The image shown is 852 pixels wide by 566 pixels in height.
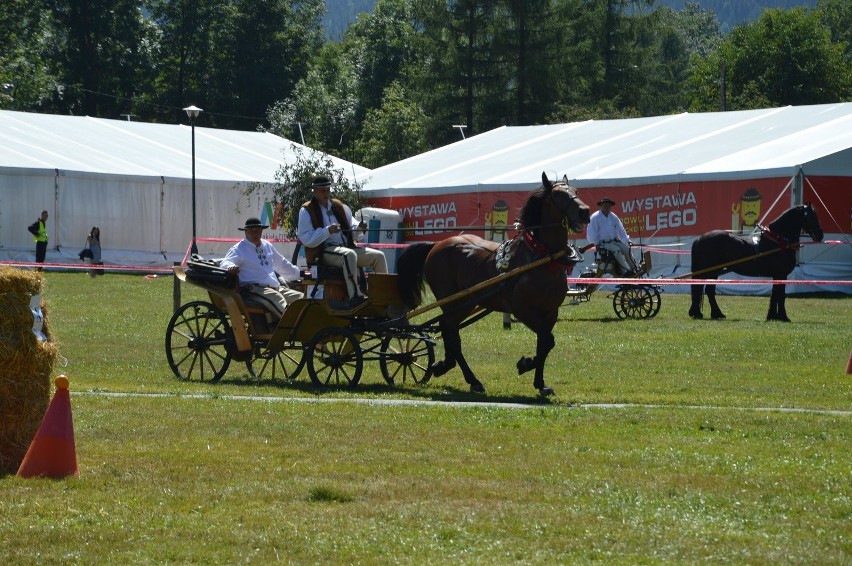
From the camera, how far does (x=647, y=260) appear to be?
26.9m

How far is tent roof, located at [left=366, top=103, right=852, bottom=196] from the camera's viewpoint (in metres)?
34.7

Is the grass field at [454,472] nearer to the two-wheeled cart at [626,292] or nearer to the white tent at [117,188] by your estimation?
the two-wheeled cart at [626,292]

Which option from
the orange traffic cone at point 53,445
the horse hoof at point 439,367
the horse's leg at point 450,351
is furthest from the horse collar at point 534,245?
the orange traffic cone at point 53,445

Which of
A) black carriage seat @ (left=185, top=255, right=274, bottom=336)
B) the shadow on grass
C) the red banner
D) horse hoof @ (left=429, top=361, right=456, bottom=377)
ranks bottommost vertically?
the shadow on grass

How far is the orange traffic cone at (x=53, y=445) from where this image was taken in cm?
912

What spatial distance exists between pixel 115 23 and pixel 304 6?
772 inches

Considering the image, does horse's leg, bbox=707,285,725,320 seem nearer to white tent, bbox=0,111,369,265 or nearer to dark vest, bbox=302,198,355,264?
dark vest, bbox=302,198,355,264

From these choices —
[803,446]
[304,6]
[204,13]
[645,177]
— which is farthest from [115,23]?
[803,446]

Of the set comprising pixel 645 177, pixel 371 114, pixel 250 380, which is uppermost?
pixel 371 114

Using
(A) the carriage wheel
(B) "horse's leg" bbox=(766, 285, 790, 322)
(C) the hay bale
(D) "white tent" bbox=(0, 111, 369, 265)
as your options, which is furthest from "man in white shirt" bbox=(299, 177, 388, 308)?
(D) "white tent" bbox=(0, 111, 369, 265)

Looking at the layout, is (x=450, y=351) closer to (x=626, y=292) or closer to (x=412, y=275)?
(x=412, y=275)

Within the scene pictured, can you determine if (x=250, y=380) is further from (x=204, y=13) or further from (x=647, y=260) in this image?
(x=204, y=13)

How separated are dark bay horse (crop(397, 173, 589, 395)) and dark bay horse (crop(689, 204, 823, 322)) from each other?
11.4 metres

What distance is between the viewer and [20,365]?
9234 mm
